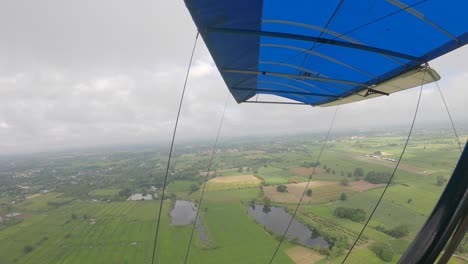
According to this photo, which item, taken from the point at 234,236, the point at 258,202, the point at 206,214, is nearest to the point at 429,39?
the point at 234,236

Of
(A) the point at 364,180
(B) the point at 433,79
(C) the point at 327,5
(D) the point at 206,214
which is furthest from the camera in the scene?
(A) the point at 364,180

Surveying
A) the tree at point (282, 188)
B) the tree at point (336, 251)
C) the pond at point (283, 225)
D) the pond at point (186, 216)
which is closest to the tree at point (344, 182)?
the tree at point (282, 188)

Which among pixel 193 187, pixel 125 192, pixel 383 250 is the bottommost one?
pixel 125 192

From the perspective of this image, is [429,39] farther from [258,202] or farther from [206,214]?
[258,202]

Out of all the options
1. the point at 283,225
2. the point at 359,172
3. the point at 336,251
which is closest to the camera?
the point at 336,251

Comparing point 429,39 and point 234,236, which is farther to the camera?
point 234,236

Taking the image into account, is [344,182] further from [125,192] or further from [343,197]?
[125,192]

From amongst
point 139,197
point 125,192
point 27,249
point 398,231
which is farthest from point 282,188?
point 27,249
